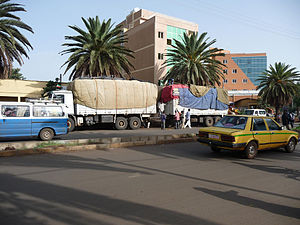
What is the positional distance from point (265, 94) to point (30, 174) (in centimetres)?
3778

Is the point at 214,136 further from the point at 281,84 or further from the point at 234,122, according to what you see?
the point at 281,84

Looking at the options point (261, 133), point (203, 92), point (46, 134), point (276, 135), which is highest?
point (203, 92)

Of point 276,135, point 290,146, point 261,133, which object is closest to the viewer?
point 261,133

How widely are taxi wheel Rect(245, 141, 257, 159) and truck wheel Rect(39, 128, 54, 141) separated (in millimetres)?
8543

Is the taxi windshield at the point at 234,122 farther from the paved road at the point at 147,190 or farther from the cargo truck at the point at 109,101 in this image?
the cargo truck at the point at 109,101

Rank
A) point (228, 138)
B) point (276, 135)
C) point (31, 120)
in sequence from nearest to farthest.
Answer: point (228, 138) → point (276, 135) → point (31, 120)

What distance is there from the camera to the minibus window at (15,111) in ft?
32.4

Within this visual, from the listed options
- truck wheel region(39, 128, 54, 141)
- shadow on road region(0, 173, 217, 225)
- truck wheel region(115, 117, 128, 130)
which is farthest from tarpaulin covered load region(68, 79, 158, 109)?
shadow on road region(0, 173, 217, 225)

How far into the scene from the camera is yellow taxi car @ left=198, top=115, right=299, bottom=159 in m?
7.40

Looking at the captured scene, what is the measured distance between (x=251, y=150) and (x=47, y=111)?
8850mm

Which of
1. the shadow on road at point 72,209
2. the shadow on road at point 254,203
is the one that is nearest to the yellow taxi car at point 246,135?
the shadow on road at point 254,203

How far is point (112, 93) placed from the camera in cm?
1769

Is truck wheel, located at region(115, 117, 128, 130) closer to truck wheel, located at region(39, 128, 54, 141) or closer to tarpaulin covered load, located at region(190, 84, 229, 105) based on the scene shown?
tarpaulin covered load, located at region(190, 84, 229, 105)

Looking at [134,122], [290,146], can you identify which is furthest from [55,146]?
[134,122]
